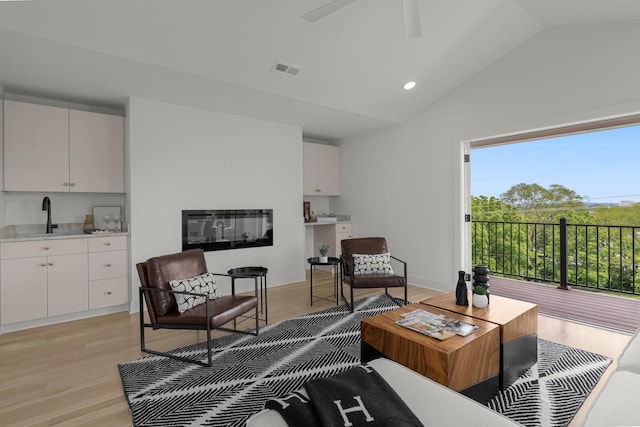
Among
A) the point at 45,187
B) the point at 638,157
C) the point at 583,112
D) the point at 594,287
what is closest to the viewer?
the point at 583,112

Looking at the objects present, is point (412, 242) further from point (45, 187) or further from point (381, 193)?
point (45, 187)

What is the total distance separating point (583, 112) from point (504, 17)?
4.14 feet

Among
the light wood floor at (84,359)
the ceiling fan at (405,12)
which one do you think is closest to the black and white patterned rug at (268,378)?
the light wood floor at (84,359)

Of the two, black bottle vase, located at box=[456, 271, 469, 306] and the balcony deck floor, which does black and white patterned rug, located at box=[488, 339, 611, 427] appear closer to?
black bottle vase, located at box=[456, 271, 469, 306]

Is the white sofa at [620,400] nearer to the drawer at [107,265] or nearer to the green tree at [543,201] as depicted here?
the green tree at [543,201]

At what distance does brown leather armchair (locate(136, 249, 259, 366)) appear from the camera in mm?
2621

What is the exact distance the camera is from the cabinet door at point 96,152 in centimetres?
376

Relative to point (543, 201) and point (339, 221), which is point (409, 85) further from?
point (543, 201)

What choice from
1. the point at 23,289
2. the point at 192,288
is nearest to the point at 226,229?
the point at 192,288

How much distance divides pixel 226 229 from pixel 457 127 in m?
3.40

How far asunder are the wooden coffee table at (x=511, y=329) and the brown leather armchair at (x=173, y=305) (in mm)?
1653

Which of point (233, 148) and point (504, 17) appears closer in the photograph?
point (504, 17)

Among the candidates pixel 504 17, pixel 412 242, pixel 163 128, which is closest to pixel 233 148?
pixel 163 128

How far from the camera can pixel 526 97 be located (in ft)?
12.5
